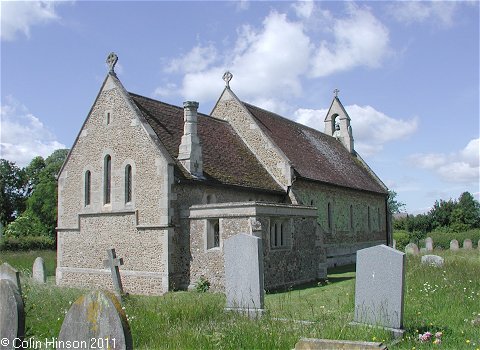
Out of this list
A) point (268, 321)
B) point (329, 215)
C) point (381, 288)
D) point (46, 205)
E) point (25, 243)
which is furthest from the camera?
point (46, 205)

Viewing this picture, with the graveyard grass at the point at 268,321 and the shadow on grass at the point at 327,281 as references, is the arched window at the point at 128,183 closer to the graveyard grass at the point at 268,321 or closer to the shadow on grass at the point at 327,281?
the shadow on grass at the point at 327,281

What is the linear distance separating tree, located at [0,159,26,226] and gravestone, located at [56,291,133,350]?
2286 inches

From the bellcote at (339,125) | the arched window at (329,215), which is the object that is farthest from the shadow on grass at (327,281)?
the bellcote at (339,125)

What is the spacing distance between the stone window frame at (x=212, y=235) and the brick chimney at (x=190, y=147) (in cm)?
213

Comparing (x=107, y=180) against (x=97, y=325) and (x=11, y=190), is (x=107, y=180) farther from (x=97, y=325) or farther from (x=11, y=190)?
(x=11, y=190)

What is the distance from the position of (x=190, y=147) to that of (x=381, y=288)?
11.3 meters

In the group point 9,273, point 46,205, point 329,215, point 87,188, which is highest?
point 46,205

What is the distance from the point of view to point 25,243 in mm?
37656

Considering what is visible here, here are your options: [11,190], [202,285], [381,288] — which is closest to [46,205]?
[11,190]

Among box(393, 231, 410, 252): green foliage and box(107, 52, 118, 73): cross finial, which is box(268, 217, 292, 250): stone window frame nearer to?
box(107, 52, 118, 73): cross finial

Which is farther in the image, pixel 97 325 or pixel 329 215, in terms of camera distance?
pixel 329 215

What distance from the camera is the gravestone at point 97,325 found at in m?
6.37

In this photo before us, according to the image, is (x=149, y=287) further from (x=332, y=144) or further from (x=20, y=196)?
(x=20, y=196)

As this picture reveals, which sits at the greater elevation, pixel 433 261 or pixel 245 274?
pixel 245 274
